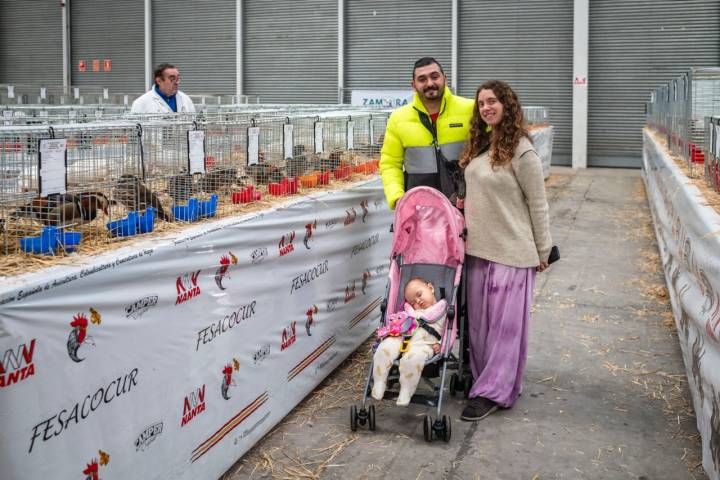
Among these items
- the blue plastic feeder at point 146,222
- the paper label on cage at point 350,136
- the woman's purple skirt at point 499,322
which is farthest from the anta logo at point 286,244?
the paper label on cage at point 350,136

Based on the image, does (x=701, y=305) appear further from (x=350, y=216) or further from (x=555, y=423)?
(x=350, y=216)

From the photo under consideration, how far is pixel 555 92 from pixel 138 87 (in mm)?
12645

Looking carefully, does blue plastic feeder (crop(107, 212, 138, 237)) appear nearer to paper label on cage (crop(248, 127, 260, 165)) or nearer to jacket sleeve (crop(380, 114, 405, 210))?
paper label on cage (crop(248, 127, 260, 165))

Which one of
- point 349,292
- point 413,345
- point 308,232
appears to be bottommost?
point 413,345

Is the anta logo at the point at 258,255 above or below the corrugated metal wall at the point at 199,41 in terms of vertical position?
below

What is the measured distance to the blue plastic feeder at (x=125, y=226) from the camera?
3.26m

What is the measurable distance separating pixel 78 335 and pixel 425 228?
2.42 metres

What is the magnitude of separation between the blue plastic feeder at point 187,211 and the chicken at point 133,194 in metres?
0.11

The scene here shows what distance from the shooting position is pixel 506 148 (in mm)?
4070

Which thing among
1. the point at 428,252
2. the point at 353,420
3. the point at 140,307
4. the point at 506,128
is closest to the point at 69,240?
the point at 140,307

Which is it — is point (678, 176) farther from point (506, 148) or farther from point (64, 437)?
point (64, 437)

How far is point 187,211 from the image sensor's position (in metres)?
3.71

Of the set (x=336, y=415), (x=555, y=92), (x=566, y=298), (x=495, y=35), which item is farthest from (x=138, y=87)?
(x=336, y=415)

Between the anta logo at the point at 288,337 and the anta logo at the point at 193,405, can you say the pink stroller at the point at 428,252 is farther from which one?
the anta logo at the point at 193,405
